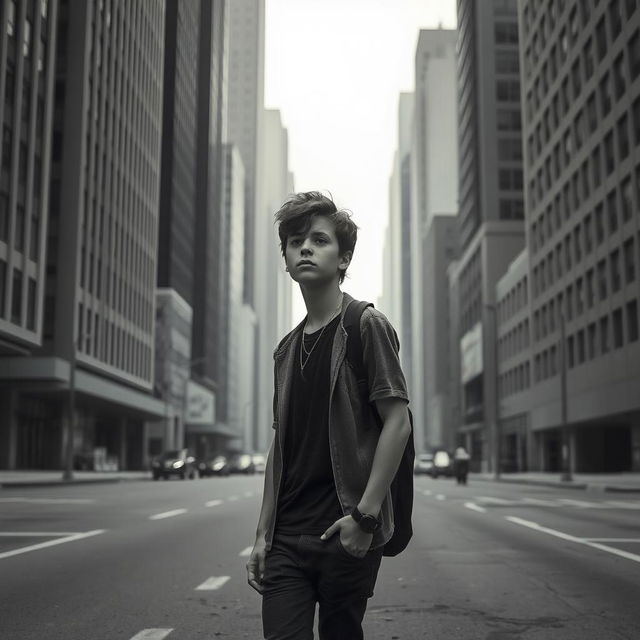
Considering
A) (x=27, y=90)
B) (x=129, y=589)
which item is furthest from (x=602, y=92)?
(x=129, y=589)

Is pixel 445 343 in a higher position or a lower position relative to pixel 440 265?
lower

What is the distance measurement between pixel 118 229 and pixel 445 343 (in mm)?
85081

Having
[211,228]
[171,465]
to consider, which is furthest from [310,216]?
[211,228]

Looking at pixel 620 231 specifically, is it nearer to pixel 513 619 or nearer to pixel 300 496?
pixel 513 619

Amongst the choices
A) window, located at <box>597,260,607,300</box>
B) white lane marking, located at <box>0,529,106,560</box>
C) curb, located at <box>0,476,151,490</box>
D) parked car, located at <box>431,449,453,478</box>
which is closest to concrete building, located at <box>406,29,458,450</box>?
parked car, located at <box>431,449,453,478</box>

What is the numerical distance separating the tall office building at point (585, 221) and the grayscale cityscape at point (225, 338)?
228 mm

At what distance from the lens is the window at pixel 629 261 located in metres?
44.3

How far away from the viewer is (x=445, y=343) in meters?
142

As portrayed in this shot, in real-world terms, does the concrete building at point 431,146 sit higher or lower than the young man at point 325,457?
higher

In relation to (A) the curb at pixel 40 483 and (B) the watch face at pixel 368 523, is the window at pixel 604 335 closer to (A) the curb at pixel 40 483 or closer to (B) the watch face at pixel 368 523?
(A) the curb at pixel 40 483

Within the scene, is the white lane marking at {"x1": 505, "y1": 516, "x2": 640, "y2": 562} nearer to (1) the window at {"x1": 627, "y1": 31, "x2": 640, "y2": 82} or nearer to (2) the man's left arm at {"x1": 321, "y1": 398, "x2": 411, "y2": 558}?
(2) the man's left arm at {"x1": 321, "y1": 398, "x2": 411, "y2": 558}

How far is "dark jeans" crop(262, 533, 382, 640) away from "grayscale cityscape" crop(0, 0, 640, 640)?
127 cm

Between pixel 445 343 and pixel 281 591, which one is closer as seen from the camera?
pixel 281 591

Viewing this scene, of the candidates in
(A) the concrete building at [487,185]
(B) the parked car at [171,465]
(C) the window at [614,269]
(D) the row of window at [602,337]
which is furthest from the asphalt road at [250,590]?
(A) the concrete building at [487,185]
